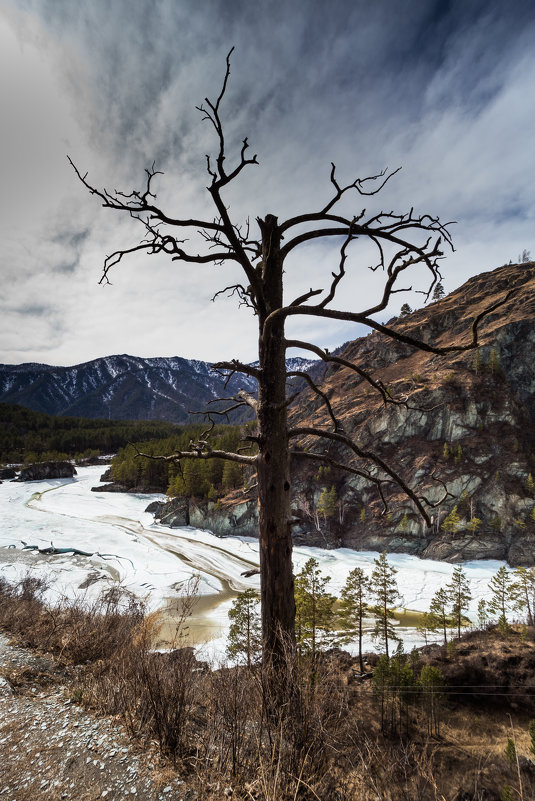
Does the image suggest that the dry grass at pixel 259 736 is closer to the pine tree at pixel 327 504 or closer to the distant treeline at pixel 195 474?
the distant treeline at pixel 195 474

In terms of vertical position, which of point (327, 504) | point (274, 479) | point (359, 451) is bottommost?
point (274, 479)

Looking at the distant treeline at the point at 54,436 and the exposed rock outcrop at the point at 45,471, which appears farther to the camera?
the distant treeline at the point at 54,436

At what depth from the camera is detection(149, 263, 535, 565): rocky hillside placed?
38188mm

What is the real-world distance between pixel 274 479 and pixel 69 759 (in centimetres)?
293

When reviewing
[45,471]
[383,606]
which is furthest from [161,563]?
[45,471]

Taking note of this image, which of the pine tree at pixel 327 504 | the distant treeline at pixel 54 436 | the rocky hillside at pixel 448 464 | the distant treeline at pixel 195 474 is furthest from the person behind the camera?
the distant treeline at pixel 54 436

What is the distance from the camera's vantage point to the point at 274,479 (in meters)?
3.21

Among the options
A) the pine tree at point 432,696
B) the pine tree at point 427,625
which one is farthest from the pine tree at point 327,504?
the pine tree at point 432,696

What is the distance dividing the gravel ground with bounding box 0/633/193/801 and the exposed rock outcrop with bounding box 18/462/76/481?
104236 millimetres

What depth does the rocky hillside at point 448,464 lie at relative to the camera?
125 ft

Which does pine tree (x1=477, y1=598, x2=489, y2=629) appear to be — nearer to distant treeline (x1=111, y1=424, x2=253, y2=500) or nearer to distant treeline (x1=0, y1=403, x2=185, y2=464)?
distant treeline (x1=111, y1=424, x2=253, y2=500)

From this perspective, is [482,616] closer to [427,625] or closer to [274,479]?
[427,625]

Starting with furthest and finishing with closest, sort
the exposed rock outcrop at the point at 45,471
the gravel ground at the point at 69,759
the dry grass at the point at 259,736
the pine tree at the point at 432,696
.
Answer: the exposed rock outcrop at the point at 45,471 → the pine tree at the point at 432,696 → the gravel ground at the point at 69,759 → the dry grass at the point at 259,736

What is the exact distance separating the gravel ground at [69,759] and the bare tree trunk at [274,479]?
120cm
